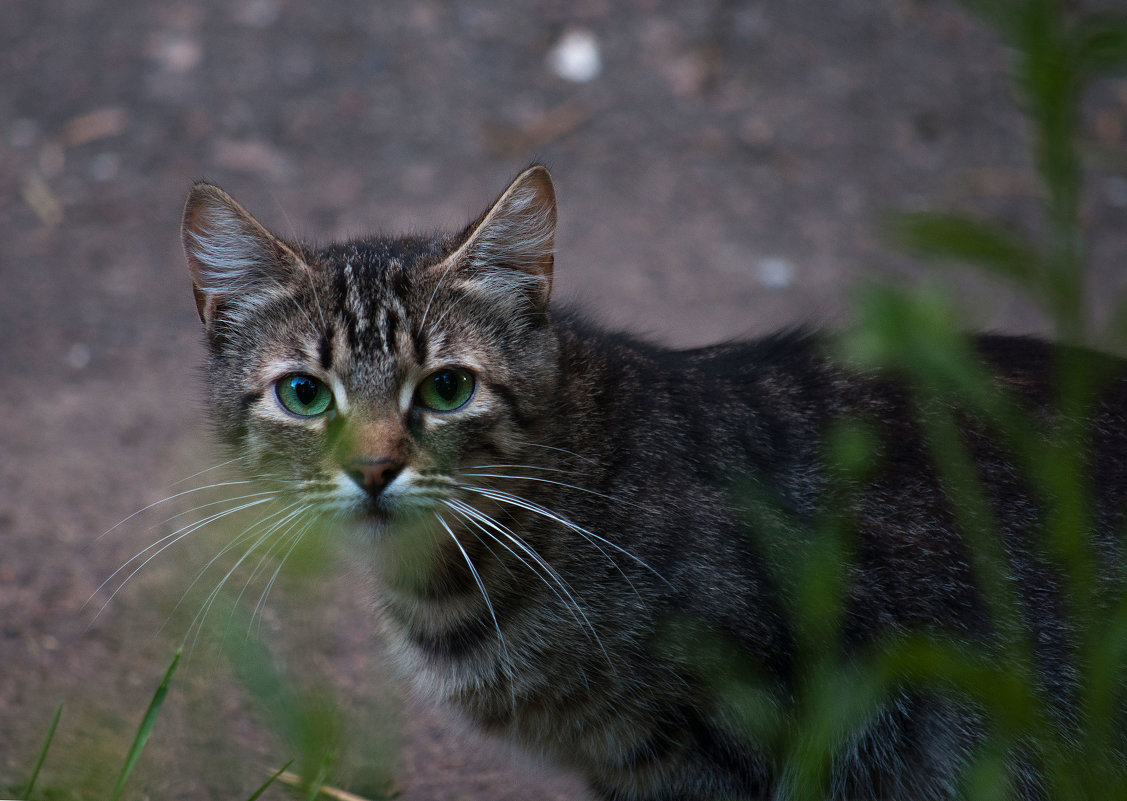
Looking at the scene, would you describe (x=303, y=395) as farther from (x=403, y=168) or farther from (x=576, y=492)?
(x=403, y=168)

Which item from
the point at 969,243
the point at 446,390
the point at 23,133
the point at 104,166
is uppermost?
the point at 23,133

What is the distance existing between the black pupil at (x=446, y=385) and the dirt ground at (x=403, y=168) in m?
1.26

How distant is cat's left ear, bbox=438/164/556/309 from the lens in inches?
102

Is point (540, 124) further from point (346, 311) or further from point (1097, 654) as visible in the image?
point (1097, 654)

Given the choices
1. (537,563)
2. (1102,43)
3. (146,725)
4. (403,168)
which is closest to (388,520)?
(537,563)

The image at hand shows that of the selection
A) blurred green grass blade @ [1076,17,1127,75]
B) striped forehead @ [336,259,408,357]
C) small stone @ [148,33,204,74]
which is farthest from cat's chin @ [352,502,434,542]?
small stone @ [148,33,204,74]

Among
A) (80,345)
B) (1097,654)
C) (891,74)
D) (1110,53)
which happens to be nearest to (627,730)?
(1097,654)

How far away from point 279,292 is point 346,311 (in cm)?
22

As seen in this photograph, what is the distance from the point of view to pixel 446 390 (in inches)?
99.5

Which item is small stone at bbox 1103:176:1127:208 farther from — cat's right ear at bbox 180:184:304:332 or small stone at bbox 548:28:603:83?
cat's right ear at bbox 180:184:304:332

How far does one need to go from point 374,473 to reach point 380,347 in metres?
0.34

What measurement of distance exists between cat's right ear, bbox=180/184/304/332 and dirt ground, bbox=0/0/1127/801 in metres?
1.21

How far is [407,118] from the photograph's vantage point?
5.86 meters

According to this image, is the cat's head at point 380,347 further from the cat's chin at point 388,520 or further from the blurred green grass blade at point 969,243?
the blurred green grass blade at point 969,243
